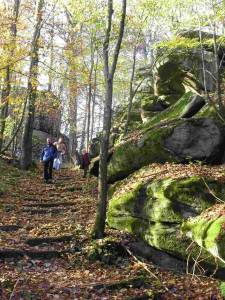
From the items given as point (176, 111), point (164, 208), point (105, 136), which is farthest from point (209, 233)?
point (176, 111)

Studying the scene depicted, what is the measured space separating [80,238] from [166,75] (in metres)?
11.1

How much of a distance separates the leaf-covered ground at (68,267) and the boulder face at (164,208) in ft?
1.77

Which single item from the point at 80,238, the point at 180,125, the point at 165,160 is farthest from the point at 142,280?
the point at 180,125

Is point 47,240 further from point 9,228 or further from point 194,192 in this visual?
point 194,192

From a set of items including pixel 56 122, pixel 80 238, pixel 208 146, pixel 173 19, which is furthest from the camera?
pixel 56 122

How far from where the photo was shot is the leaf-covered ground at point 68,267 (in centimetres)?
802

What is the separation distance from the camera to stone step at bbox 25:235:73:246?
1024 centimetres

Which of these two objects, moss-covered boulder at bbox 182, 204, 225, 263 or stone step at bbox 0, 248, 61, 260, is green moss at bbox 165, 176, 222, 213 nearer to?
moss-covered boulder at bbox 182, 204, 225, 263

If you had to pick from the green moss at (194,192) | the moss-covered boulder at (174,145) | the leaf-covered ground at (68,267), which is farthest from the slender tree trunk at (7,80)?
the green moss at (194,192)

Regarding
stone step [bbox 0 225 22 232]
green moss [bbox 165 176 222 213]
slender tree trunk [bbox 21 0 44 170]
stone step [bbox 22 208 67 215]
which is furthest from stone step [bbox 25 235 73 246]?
slender tree trunk [bbox 21 0 44 170]

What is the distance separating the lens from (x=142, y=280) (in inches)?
340

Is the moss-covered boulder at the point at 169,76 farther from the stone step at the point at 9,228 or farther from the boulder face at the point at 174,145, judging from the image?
the stone step at the point at 9,228

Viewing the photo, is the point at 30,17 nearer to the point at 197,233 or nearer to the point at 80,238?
the point at 80,238

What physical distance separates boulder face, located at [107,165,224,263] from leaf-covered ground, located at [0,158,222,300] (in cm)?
54
